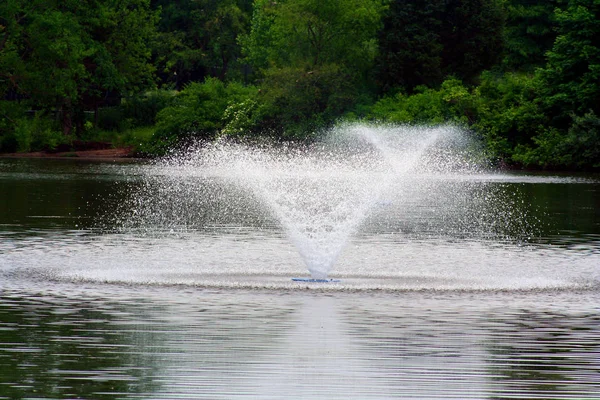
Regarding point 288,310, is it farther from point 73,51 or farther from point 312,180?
point 73,51

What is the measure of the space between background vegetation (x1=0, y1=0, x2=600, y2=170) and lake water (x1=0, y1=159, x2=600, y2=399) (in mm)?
41755

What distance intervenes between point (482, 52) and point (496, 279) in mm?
69749

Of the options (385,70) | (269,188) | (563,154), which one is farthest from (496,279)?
(385,70)

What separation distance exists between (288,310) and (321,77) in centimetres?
7158

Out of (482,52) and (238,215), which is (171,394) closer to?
(238,215)

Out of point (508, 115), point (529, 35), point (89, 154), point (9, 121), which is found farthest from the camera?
point (529, 35)

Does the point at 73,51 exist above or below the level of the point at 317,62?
above

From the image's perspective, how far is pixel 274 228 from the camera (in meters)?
36.0

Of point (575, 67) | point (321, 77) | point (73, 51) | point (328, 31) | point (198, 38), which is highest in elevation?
point (328, 31)

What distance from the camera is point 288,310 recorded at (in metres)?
18.6

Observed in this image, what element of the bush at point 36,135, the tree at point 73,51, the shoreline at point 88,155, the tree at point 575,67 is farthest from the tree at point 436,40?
the bush at point 36,135

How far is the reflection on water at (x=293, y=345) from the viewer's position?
1296cm

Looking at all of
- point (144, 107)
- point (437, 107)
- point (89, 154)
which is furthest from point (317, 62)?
point (89, 154)

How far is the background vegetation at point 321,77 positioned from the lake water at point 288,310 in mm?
41755
